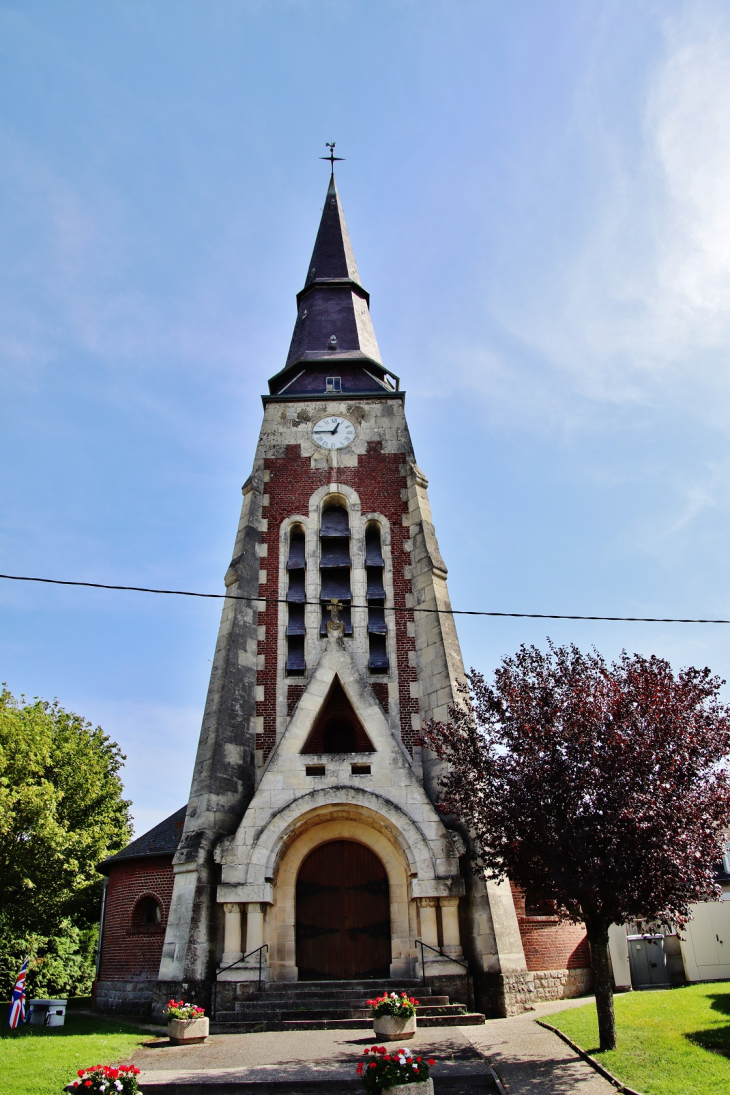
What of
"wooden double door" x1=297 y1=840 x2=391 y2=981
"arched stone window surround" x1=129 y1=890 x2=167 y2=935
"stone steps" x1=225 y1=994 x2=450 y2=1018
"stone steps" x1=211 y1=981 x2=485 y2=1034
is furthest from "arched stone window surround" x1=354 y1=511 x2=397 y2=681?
"arched stone window surround" x1=129 y1=890 x2=167 y2=935

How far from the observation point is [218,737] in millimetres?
16078

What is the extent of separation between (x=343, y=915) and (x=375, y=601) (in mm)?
6880

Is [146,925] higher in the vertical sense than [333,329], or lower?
lower

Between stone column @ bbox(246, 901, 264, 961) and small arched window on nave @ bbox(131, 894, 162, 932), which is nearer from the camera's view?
stone column @ bbox(246, 901, 264, 961)

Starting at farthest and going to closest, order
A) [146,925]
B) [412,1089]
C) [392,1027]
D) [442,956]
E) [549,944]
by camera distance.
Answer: [146,925] < [549,944] < [442,956] < [392,1027] < [412,1089]

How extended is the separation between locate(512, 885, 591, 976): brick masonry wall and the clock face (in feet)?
38.1

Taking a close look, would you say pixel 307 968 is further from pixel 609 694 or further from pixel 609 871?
pixel 609 694

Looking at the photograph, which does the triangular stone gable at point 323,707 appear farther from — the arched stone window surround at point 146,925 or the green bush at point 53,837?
the green bush at point 53,837

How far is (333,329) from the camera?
24.6m

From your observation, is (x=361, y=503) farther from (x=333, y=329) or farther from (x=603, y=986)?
(x=603, y=986)

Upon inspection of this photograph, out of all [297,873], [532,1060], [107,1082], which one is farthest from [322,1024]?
[107,1082]

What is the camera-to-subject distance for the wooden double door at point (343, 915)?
48.4ft

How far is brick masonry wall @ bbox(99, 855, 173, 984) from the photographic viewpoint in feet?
57.8

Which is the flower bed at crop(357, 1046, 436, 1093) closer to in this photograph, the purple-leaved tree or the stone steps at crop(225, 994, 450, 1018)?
the purple-leaved tree
